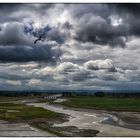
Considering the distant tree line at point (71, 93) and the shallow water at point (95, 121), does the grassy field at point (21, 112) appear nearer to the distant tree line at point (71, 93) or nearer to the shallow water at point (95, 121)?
the shallow water at point (95, 121)

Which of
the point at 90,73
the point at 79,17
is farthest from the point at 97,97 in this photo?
the point at 79,17

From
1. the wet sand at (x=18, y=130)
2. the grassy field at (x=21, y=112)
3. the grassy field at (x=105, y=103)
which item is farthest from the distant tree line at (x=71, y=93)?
the wet sand at (x=18, y=130)

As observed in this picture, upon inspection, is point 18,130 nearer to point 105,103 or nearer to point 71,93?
point 71,93

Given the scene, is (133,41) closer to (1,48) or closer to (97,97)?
(97,97)

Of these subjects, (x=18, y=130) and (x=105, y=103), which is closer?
(x=18, y=130)

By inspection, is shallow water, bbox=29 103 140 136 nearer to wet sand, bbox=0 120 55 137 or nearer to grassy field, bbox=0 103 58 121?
grassy field, bbox=0 103 58 121

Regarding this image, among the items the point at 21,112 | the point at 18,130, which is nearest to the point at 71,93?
the point at 21,112
